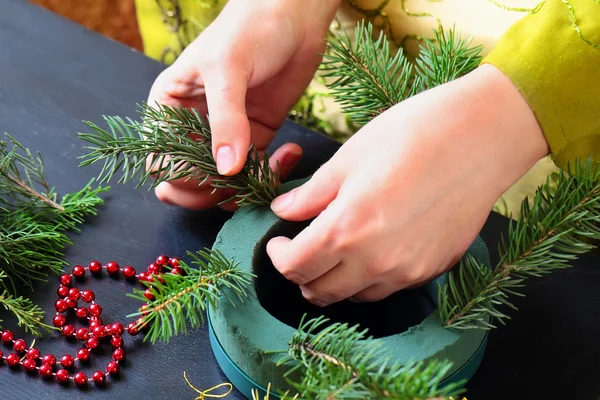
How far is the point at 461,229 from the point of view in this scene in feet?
1.53

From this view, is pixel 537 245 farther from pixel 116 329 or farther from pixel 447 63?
pixel 116 329

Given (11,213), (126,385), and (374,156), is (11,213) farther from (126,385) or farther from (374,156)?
(374,156)

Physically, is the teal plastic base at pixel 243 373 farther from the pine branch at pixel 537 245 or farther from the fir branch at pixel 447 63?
the fir branch at pixel 447 63

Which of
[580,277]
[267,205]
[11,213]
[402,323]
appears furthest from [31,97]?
[580,277]

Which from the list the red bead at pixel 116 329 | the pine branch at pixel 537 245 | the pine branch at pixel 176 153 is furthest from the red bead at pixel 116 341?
the pine branch at pixel 537 245

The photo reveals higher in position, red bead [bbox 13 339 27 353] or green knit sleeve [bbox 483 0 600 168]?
green knit sleeve [bbox 483 0 600 168]

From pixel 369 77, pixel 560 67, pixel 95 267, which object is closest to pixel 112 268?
pixel 95 267

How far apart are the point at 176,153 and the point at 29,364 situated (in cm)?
20

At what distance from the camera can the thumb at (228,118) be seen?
0.50 metres

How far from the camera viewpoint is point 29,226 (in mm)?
582

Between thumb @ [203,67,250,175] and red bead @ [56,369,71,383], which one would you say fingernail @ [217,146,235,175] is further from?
red bead @ [56,369,71,383]

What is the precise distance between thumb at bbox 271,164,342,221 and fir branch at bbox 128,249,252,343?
58 millimetres

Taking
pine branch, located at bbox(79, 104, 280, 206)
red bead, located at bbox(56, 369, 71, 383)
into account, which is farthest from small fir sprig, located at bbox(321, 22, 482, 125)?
red bead, located at bbox(56, 369, 71, 383)

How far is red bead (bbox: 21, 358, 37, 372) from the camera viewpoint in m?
0.51
